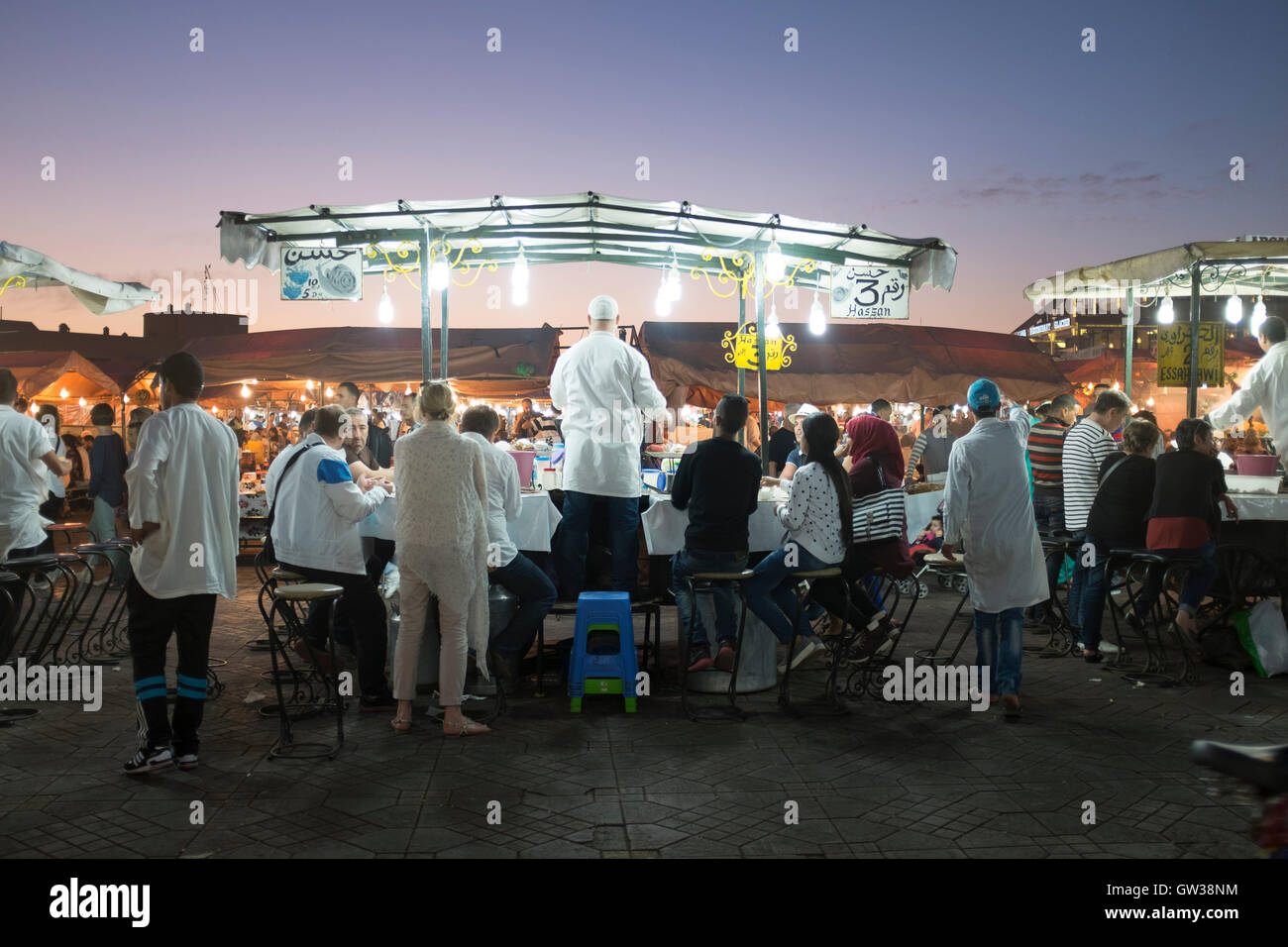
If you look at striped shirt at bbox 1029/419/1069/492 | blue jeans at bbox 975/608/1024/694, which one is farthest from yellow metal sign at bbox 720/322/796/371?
blue jeans at bbox 975/608/1024/694

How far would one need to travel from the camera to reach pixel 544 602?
20.3 ft

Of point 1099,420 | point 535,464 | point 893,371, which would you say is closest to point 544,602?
point 535,464

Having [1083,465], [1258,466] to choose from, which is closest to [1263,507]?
[1258,466]

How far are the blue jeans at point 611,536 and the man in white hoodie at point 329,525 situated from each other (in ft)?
4.29

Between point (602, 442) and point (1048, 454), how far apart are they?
4777 mm

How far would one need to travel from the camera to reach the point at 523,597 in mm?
6176

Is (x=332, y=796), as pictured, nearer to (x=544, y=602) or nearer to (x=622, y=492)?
(x=544, y=602)

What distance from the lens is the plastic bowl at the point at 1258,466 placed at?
8227 millimetres

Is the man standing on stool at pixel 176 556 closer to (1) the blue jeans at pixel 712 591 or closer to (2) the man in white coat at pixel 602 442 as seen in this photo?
(2) the man in white coat at pixel 602 442

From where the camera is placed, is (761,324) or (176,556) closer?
(176,556)

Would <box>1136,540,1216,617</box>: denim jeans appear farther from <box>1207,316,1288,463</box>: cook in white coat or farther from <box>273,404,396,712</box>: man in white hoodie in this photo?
<box>273,404,396,712</box>: man in white hoodie

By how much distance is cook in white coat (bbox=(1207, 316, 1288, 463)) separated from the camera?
761 centimetres

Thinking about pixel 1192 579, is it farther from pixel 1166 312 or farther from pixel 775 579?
pixel 1166 312

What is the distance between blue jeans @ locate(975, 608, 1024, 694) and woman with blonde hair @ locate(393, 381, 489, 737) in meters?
3.06
